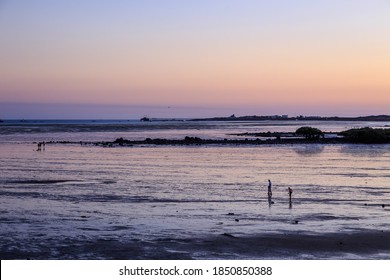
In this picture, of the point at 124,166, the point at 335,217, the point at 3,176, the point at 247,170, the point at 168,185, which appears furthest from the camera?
the point at 124,166

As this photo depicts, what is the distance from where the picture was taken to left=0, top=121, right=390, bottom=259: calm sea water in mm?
16969

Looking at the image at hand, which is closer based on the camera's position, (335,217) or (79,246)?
(79,246)

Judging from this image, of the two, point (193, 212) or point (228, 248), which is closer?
point (228, 248)

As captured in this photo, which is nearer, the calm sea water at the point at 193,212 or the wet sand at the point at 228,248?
the wet sand at the point at 228,248

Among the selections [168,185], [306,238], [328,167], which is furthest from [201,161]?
[306,238]

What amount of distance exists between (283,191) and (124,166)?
58.4 feet

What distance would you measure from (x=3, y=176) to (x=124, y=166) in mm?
10005

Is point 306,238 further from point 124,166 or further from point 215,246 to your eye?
point 124,166

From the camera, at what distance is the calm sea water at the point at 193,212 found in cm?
1697

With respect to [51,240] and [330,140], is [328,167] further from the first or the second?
[330,140]

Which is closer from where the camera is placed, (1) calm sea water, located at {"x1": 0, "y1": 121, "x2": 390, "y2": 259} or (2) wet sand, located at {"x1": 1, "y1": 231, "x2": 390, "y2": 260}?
(2) wet sand, located at {"x1": 1, "y1": 231, "x2": 390, "y2": 260}

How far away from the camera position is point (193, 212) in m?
22.9

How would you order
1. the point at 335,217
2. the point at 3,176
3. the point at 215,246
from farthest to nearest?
the point at 3,176 < the point at 335,217 < the point at 215,246

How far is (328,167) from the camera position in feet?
140
